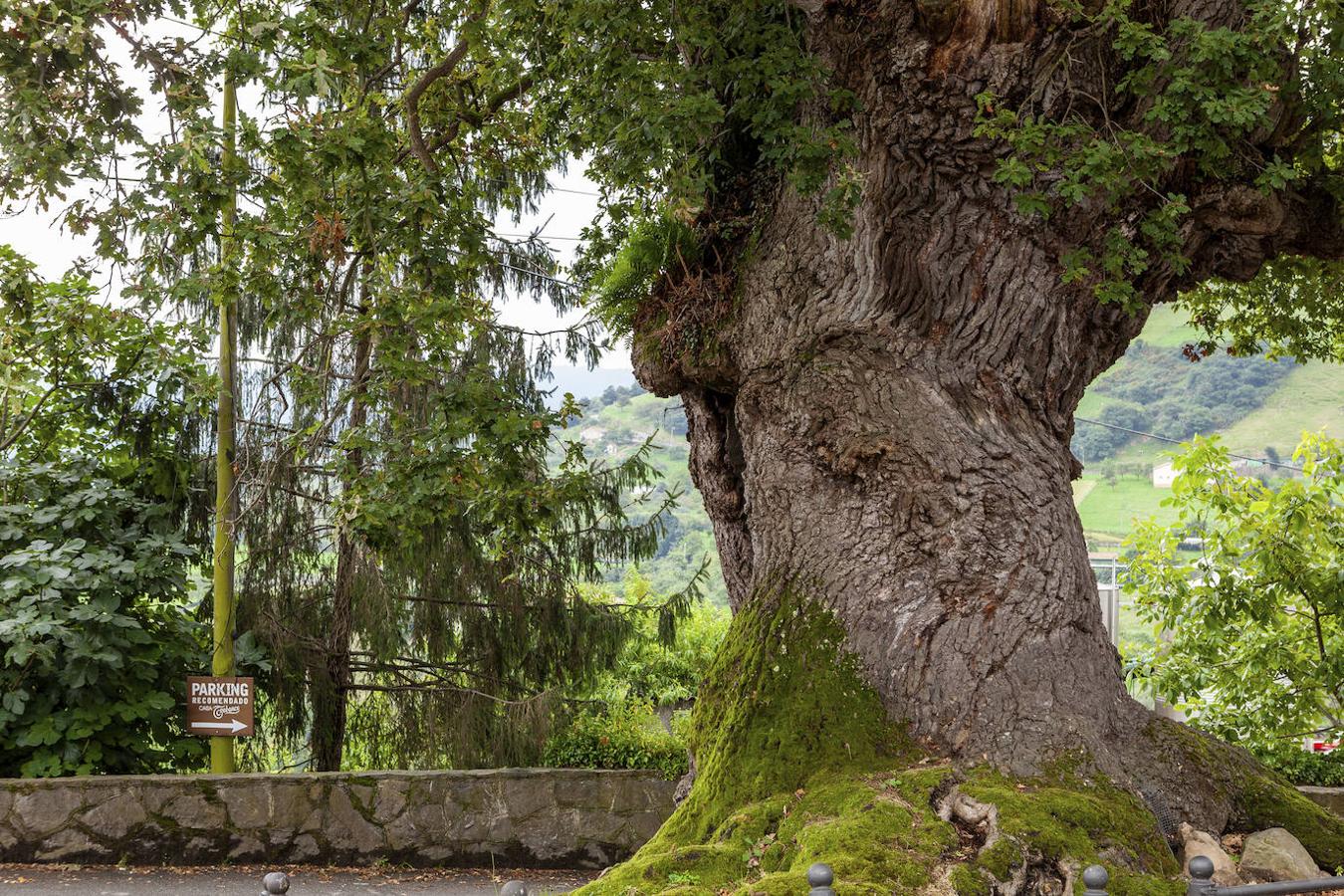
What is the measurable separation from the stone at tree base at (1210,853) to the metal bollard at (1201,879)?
0.85 m

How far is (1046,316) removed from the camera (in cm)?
578

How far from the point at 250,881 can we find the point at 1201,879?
601 centimetres

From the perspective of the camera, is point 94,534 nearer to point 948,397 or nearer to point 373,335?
point 373,335

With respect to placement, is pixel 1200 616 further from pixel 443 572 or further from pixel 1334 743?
pixel 443 572

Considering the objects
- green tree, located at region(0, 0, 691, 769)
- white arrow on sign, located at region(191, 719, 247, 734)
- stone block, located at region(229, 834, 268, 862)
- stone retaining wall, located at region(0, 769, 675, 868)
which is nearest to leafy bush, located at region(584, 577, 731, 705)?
green tree, located at region(0, 0, 691, 769)

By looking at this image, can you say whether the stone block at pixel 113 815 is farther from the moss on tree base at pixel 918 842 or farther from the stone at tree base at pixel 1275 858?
the stone at tree base at pixel 1275 858

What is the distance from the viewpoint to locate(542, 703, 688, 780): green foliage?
29.3 ft

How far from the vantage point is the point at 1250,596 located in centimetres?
858

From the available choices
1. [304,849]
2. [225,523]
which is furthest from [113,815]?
[225,523]

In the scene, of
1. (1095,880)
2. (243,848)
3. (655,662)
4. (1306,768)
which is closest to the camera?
(1095,880)

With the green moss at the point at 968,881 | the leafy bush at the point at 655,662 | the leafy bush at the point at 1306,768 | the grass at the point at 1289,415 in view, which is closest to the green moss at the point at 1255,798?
the green moss at the point at 968,881

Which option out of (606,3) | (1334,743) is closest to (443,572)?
(606,3)

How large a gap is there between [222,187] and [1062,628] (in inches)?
181

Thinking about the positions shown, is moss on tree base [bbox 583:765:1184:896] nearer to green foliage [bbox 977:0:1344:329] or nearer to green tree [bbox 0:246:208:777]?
green foliage [bbox 977:0:1344:329]
